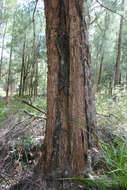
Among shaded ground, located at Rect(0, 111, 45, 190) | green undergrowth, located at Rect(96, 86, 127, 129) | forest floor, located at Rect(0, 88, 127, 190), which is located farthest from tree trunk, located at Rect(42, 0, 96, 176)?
green undergrowth, located at Rect(96, 86, 127, 129)

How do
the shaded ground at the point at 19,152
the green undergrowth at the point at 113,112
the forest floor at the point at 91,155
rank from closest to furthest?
the forest floor at the point at 91,155 < the shaded ground at the point at 19,152 < the green undergrowth at the point at 113,112

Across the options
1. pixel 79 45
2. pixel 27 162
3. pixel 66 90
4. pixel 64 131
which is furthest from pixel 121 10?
pixel 27 162

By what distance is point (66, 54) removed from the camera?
4.71 ft

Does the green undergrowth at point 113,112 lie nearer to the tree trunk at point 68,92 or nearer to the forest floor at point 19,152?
the tree trunk at point 68,92

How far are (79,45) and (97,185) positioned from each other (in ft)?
3.84

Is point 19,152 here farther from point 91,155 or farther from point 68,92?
point 68,92

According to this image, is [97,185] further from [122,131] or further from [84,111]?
[122,131]

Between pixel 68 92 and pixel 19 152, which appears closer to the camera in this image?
pixel 68 92

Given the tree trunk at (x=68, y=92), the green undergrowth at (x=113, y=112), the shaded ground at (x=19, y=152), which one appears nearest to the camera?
the tree trunk at (x=68, y=92)

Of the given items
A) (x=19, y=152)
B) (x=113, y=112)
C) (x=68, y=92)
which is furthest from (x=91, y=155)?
(x=113, y=112)

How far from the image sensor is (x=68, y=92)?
1411mm

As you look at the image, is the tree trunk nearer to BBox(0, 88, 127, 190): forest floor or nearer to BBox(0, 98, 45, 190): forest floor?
BBox(0, 88, 127, 190): forest floor

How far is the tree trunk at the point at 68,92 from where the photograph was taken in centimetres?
136

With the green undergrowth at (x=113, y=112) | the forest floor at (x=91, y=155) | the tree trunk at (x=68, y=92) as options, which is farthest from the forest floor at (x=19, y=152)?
the green undergrowth at (x=113, y=112)
